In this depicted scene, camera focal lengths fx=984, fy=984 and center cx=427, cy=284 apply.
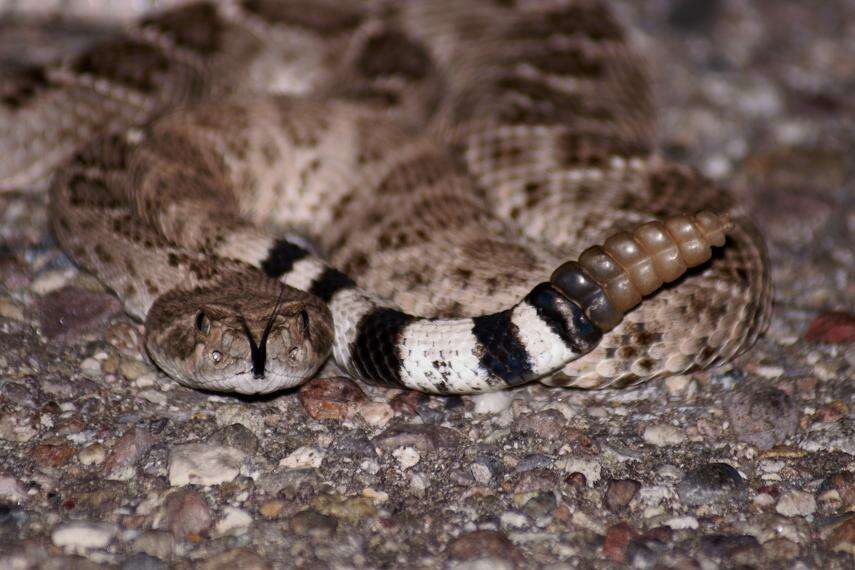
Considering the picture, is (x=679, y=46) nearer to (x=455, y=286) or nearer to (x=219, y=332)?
(x=455, y=286)

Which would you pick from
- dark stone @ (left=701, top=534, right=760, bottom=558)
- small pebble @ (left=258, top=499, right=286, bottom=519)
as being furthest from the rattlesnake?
dark stone @ (left=701, top=534, right=760, bottom=558)

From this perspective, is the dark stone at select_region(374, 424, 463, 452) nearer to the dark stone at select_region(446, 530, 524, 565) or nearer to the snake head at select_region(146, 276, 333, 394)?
the snake head at select_region(146, 276, 333, 394)

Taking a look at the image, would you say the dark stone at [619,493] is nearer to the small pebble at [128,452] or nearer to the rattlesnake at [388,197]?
the rattlesnake at [388,197]

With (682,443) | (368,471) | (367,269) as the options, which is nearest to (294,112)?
(367,269)

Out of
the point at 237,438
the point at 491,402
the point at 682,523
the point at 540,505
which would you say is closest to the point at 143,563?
the point at 237,438

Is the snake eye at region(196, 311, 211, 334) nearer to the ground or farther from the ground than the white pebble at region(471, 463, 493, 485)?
farther from the ground

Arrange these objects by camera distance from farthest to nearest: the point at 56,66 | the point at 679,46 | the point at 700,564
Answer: the point at 679,46 < the point at 56,66 < the point at 700,564
